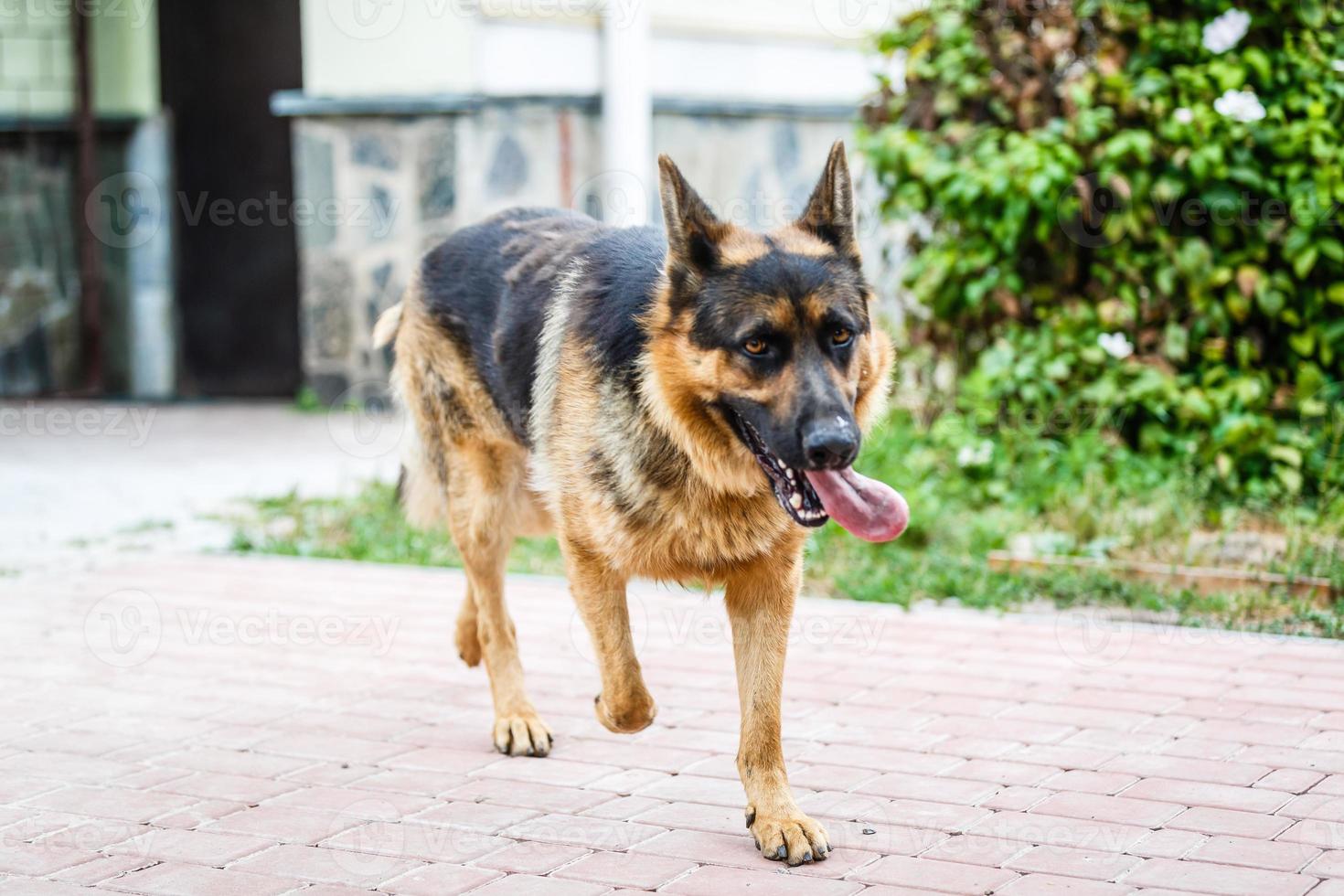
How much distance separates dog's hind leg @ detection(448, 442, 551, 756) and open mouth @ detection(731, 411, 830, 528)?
140cm

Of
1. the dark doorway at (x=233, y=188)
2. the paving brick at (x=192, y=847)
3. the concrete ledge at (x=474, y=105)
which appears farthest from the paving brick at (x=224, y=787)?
the dark doorway at (x=233, y=188)

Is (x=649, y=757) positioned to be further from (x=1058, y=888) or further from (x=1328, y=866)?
(x=1328, y=866)

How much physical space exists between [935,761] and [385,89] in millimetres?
7687

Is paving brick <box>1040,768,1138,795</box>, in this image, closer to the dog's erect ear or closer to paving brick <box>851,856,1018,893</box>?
paving brick <box>851,856,1018,893</box>

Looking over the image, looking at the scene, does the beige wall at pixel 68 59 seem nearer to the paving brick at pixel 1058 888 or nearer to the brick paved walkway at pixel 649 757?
the brick paved walkway at pixel 649 757

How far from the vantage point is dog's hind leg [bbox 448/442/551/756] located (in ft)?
15.5

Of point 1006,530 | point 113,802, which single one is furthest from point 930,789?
point 1006,530

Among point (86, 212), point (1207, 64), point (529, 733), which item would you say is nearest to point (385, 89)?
point (86, 212)

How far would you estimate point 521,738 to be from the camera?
14.7 feet

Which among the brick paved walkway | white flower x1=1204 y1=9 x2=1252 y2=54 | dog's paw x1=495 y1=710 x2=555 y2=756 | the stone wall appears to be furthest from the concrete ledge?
dog's paw x1=495 y1=710 x2=555 y2=756

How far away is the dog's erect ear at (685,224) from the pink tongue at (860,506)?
61 cm

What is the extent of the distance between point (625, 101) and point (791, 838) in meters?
7.47

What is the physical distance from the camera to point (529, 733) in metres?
4.50

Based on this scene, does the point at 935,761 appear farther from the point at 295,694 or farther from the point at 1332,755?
the point at 295,694
